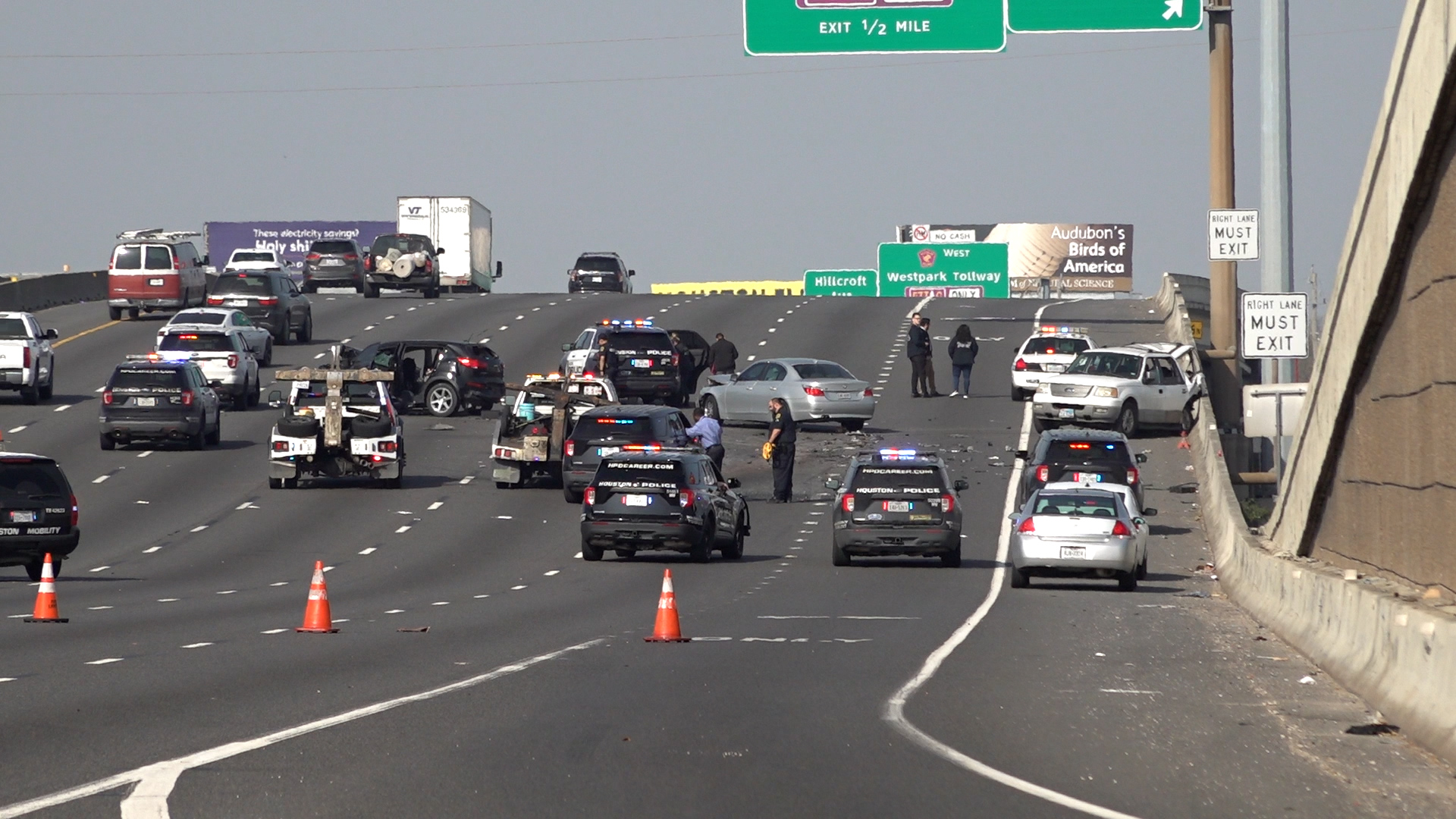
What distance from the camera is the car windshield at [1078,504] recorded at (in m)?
24.2

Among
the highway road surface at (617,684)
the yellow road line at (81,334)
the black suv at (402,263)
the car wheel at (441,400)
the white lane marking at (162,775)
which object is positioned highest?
the black suv at (402,263)

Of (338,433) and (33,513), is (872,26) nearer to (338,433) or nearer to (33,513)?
(338,433)

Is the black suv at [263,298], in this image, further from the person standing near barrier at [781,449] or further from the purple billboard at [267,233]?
the purple billboard at [267,233]

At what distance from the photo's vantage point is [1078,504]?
2461cm

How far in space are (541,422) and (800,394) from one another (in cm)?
803

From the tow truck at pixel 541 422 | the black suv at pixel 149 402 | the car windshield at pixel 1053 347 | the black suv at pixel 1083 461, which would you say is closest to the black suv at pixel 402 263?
the car windshield at pixel 1053 347

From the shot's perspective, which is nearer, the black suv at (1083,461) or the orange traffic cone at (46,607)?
the orange traffic cone at (46,607)

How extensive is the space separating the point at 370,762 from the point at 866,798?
265cm

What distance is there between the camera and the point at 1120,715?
40.3 ft

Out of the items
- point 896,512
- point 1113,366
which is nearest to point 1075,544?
point 896,512

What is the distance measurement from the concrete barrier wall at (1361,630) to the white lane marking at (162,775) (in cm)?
603

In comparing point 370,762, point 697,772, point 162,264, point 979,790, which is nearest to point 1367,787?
point 979,790

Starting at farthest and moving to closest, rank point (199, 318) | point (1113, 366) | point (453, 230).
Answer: point (453, 230) < point (199, 318) < point (1113, 366)

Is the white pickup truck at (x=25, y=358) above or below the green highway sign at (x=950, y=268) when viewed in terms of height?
below
